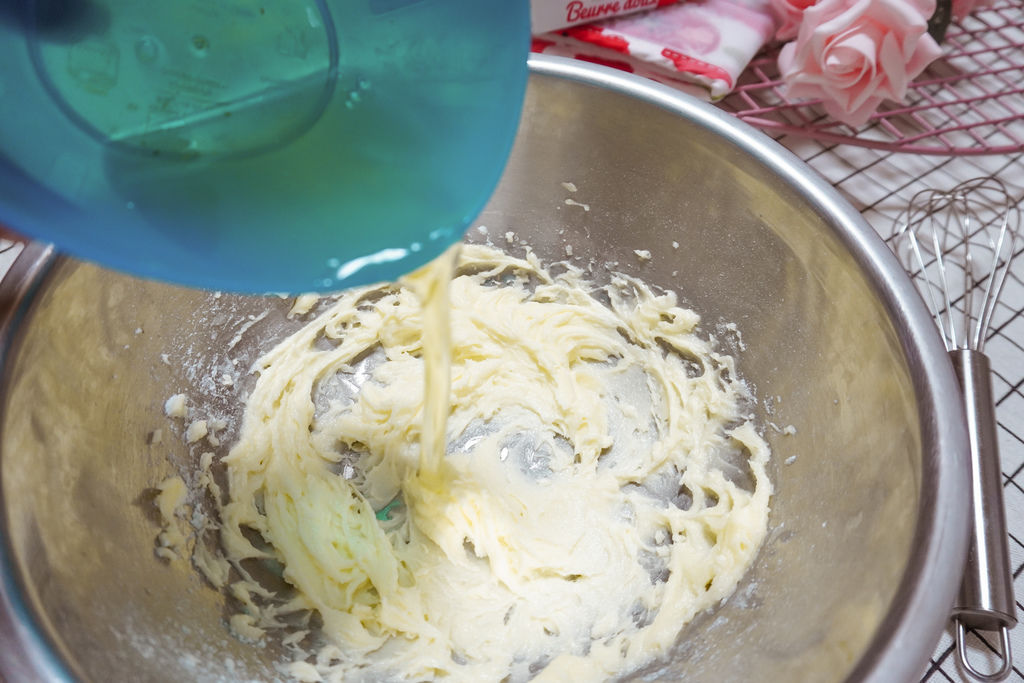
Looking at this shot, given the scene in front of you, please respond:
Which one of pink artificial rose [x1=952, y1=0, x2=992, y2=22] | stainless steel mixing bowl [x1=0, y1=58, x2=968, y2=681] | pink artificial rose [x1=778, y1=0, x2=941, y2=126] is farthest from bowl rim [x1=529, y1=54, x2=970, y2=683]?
pink artificial rose [x1=952, y1=0, x2=992, y2=22]

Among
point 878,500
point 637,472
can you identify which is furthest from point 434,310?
point 878,500

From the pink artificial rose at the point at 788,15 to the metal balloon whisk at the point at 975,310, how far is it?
17.0 inches

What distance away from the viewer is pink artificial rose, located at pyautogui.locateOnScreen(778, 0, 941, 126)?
4.39ft

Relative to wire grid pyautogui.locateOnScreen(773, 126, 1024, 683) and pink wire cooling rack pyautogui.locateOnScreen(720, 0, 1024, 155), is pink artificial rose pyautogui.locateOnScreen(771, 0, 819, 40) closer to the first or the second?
pink wire cooling rack pyautogui.locateOnScreen(720, 0, 1024, 155)

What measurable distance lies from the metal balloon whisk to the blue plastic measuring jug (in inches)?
30.3

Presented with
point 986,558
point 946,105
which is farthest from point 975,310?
point 986,558

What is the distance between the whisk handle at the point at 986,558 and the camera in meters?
0.97

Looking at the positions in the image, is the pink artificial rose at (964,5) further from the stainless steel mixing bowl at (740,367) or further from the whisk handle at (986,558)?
the whisk handle at (986,558)

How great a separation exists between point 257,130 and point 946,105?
1.37 metres

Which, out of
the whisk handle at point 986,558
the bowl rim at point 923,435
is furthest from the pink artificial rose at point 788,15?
the whisk handle at point 986,558

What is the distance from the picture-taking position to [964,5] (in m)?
1.62

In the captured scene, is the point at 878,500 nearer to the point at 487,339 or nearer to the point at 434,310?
the point at 434,310

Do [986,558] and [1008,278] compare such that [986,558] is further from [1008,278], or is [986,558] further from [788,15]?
[788,15]

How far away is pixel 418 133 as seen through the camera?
816 mm
